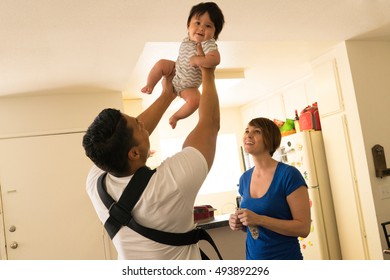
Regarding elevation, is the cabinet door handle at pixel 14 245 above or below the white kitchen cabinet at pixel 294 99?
below

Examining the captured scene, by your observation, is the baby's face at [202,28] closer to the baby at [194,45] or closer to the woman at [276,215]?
the baby at [194,45]

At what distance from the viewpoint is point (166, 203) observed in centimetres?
88

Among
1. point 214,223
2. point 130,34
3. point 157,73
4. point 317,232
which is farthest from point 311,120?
point 157,73

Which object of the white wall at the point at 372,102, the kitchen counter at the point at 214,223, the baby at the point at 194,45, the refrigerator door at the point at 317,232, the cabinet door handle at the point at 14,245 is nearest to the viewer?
the baby at the point at 194,45

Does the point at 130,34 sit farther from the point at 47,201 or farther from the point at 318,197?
the point at 318,197

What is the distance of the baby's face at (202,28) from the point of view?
1151 mm

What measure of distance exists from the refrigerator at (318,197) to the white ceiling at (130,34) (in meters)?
0.89

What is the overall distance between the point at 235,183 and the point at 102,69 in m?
3.81

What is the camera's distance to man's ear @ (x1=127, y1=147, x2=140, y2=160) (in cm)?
90

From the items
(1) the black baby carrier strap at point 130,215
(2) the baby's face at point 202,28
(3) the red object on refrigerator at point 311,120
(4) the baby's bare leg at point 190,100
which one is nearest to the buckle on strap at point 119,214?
(1) the black baby carrier strap at point 130,215

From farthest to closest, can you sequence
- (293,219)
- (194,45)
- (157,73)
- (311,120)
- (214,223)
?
(311,120) → (214,223) → (293,219) → (157,73) → (194,45)

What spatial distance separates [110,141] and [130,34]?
68.4 inches
